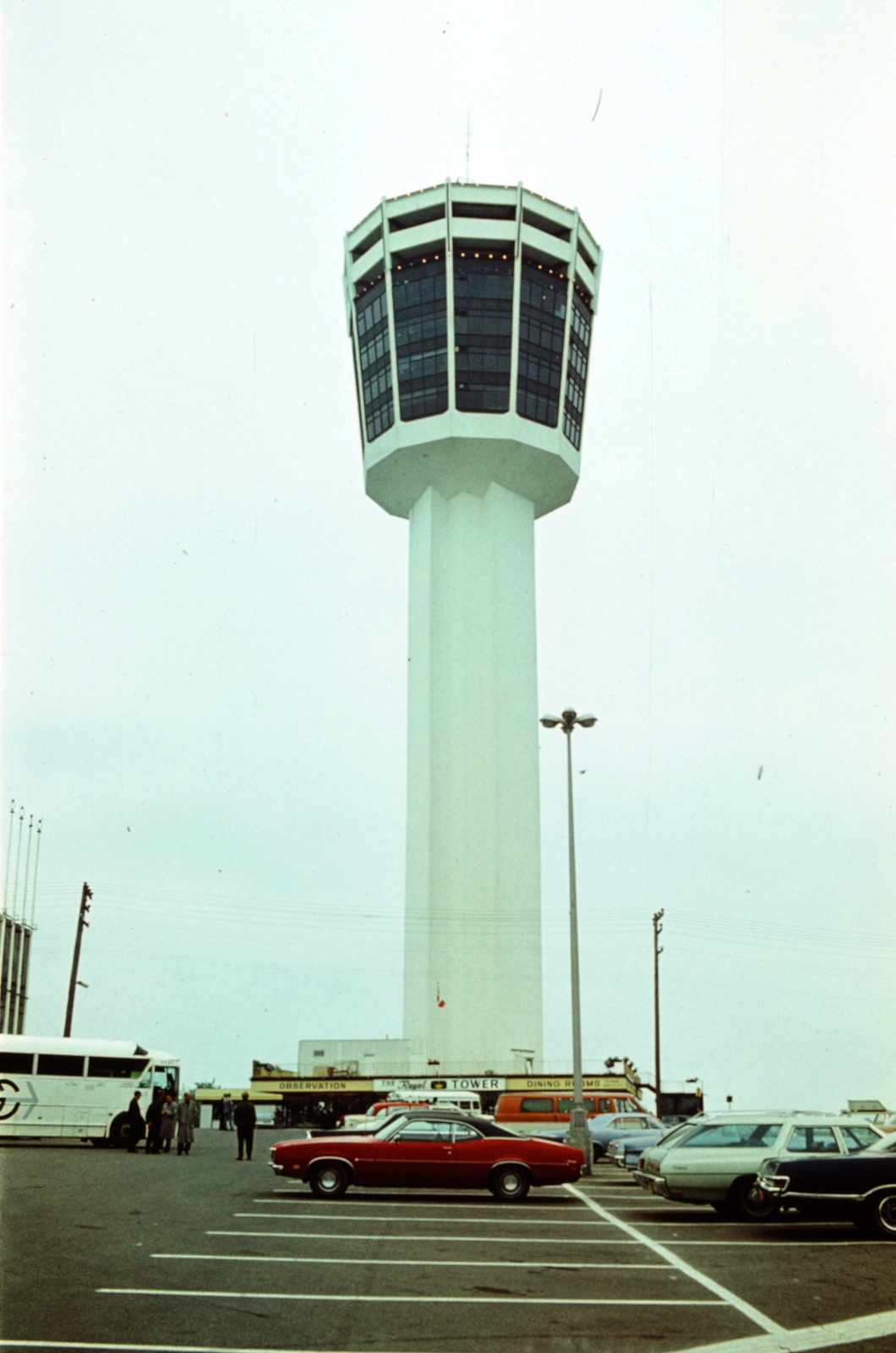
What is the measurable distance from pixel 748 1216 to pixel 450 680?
63.9 m

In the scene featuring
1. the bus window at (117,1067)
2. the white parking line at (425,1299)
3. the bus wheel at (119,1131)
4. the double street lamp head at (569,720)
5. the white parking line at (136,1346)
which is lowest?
the bus wheel at (119,1131)

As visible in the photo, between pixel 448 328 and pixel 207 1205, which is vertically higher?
pixel 448 328

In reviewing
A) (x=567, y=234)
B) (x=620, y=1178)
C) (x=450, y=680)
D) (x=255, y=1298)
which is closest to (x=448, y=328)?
(x=567, y=234)

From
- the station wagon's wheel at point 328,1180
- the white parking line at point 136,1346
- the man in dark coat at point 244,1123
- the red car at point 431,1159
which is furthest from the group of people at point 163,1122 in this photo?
the white parking line at point 136,1346

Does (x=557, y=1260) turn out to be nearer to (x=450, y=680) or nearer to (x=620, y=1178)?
(x=620, y=1178)

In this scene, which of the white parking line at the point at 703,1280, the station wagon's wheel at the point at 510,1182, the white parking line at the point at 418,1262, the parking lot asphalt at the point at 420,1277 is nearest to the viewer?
the parking lot asphalt at the point at 420,1277

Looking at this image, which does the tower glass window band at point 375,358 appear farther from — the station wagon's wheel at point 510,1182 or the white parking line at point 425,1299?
the white parking line at point 425,1299

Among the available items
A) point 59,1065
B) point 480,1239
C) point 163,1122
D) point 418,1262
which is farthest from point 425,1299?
point 59,1065

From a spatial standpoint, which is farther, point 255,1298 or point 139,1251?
point 139,1251

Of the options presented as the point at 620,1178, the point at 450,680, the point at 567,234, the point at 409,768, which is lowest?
the point at 620,1178

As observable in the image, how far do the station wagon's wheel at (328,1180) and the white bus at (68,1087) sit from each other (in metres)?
18.6

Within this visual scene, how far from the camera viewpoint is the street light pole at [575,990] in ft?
95.5

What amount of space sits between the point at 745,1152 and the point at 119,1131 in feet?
81.1

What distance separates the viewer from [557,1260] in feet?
43.5
